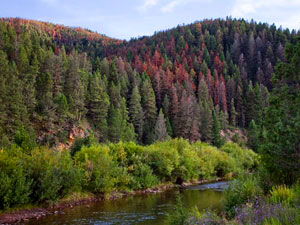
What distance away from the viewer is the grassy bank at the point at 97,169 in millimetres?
36344

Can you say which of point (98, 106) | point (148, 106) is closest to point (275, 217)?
point (98, 106)

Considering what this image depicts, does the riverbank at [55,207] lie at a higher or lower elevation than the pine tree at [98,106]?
lower

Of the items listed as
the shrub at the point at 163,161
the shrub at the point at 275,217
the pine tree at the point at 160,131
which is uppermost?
the pine tree at the point at 160,131

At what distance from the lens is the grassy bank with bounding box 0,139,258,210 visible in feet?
119

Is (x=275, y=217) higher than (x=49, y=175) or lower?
higher

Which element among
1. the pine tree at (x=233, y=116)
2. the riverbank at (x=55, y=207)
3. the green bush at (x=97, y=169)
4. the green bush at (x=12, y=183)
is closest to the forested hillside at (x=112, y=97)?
the pine tree at (x=233, y=116)

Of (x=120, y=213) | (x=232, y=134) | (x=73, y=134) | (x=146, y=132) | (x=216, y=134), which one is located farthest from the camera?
(x=232, y=134)

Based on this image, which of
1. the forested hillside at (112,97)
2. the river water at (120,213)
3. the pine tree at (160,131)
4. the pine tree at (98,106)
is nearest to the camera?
the river water at (120,213)

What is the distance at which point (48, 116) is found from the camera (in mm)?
75688

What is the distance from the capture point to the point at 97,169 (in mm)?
47438

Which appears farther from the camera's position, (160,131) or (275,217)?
(160,131)

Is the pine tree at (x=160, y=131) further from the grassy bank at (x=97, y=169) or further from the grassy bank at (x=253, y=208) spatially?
the grassy bank at (x=253, y=208)

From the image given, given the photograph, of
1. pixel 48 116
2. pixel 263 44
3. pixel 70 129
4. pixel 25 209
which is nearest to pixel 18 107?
pixel 48 116

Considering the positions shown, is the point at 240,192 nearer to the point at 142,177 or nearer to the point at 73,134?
the point at 142,177
